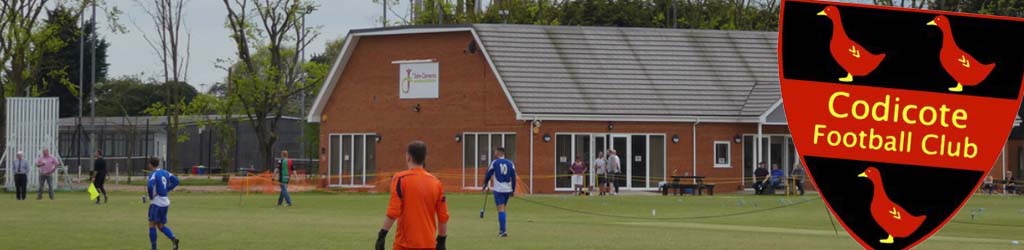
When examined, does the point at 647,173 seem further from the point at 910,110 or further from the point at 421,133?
the point at 910,110

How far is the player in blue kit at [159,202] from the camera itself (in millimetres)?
21969

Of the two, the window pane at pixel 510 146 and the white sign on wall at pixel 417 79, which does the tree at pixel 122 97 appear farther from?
the window pane at pixel 510 146

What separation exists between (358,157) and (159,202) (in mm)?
34661

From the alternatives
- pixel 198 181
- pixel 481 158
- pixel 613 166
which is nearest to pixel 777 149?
pixel 613 166

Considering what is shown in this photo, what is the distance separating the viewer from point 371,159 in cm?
5634

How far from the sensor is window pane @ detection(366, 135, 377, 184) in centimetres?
5600

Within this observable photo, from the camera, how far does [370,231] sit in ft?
91.2

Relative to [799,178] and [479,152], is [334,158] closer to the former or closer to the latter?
[479,152]

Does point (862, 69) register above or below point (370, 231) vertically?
above

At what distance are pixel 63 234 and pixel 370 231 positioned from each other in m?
5.19

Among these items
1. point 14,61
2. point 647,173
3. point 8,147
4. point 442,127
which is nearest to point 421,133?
point 442,127

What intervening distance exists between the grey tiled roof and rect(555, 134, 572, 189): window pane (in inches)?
42.6

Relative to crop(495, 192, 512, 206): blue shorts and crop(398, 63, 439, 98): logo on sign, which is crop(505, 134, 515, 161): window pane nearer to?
crop(398, 63, 439, 98): logo on sign

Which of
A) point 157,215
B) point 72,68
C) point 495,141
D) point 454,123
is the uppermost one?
point 72,68
